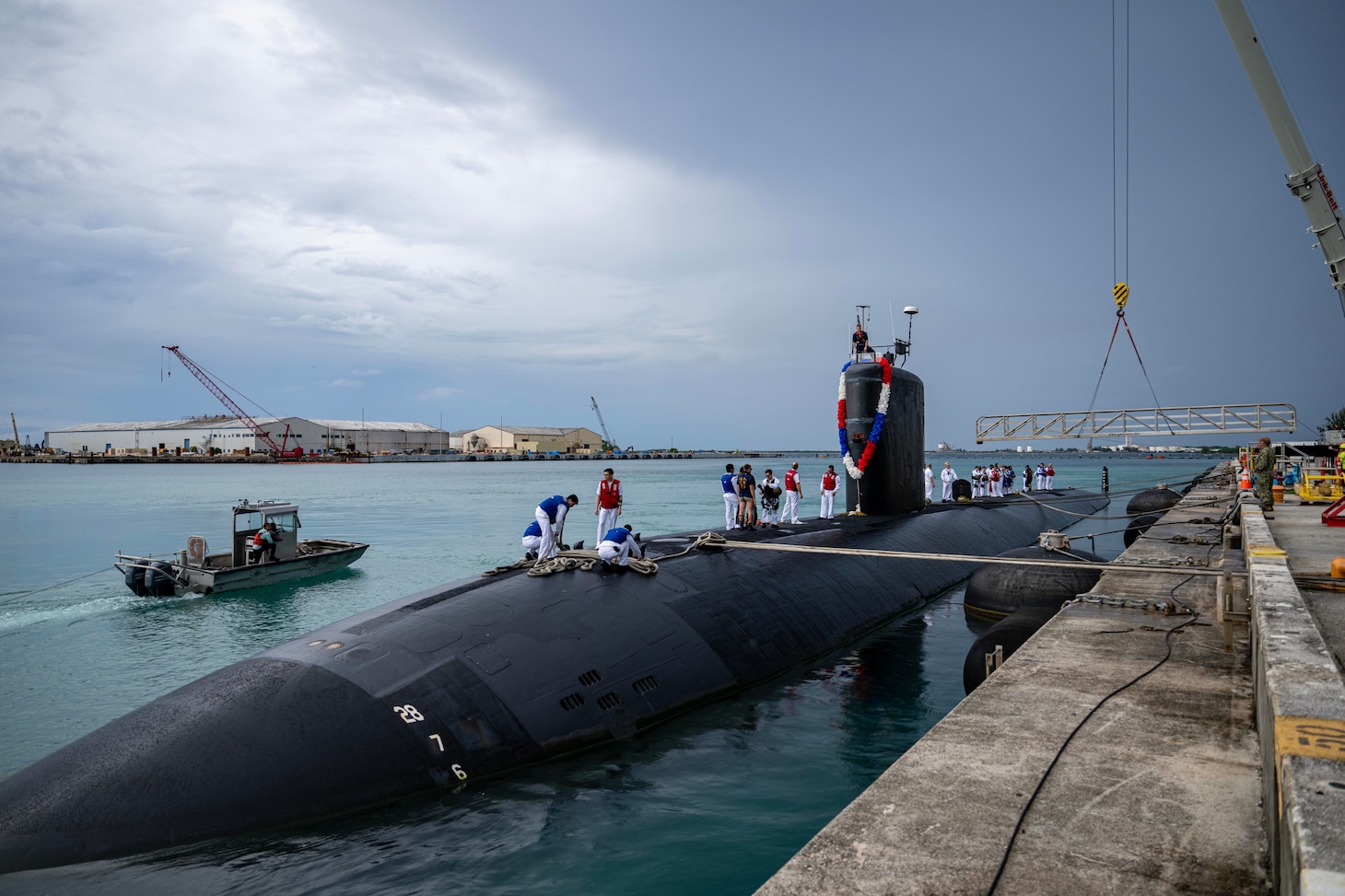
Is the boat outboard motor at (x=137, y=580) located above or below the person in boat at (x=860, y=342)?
below

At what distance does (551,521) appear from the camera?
417 inches

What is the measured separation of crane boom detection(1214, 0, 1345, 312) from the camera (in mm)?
17406

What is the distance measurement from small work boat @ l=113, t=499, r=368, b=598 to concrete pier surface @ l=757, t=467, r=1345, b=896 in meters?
17.6

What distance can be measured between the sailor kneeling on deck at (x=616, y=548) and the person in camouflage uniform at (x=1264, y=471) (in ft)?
43.3

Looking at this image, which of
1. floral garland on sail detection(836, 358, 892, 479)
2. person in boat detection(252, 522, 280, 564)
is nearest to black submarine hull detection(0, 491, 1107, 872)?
floral garland on sail detection(836, 358, 892, 479)

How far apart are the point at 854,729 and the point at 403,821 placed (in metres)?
4.74

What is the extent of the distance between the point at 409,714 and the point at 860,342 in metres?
12.5

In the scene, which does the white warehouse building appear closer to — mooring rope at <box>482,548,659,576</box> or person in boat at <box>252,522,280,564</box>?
person in boat at <box>252,522,280,564</box>

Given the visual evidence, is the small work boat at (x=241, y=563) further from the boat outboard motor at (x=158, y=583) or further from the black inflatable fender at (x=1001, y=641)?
the black inflatable fender at (x=1001, y=641)

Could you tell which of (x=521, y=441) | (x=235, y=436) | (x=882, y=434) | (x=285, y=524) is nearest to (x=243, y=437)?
(x=235, y=436)

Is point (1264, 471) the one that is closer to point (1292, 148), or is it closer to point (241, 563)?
point (1292, 148)

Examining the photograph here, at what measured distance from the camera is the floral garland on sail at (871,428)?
1549 centimetres

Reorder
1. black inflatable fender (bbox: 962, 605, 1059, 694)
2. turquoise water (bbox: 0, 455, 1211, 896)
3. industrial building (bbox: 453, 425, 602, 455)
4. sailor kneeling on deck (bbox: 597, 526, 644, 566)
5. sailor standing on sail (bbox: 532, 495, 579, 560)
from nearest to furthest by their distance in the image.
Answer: turquoise water (bbox: 0, 455, 1211, 896) → black inflatable fender (bbox: 962, 605, 1059, 694) → sailor kneeling on deck (bbox: 597, 526, 644, 566) → sailor standing on sail (bbox: 532, 495, 579, 560) → industrial building (bbox: 453, 425, 602, 455)

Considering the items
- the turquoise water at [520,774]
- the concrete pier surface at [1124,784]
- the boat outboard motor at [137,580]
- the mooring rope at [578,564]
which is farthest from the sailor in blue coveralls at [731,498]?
the boat outboard motor at [137,580]
